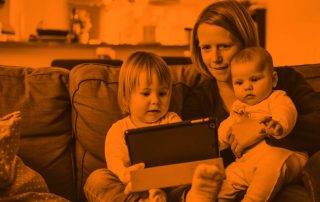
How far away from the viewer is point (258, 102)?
1.38 metres

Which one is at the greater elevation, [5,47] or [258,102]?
[5,47]

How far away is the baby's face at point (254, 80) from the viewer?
1.36 m

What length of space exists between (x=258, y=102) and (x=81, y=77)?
2.28 feet

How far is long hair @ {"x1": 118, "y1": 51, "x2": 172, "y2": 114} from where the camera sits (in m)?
1.46

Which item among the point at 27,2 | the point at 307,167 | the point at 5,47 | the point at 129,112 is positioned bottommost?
the point at 307,167

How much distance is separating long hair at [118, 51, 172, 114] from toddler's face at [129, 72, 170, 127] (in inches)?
0.6

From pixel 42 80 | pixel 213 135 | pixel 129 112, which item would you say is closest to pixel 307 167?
pixel 213 135

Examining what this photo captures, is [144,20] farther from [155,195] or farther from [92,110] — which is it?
[155,195]

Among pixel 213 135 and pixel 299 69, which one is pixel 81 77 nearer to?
pixel 213 135

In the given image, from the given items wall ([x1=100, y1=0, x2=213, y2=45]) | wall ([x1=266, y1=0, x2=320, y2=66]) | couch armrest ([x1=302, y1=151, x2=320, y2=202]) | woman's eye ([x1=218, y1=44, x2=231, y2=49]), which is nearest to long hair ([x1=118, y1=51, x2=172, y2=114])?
woman's eye ([x1=218, y1=44, x2=231, y2=49])

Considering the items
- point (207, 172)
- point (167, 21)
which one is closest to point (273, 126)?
point (207, 172)

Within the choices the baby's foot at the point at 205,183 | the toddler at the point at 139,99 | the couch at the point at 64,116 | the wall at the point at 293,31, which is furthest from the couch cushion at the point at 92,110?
the wall at the point at 293,31

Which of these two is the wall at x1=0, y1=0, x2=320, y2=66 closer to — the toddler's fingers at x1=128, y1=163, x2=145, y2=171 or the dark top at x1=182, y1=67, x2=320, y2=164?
the dark top at x1=182, y1=67, x2=320, y2=164

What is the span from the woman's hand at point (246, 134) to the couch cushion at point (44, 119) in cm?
67
